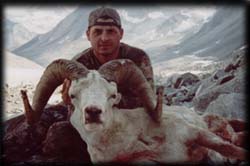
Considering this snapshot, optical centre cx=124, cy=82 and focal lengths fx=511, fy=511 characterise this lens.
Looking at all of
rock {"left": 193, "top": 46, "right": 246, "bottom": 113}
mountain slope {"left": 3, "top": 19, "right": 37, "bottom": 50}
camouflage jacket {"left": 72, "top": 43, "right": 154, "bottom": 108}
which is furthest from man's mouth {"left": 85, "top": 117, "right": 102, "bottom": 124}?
mountain slope {"left": 3, "top": 19, "right": 37, "bottom": 50}

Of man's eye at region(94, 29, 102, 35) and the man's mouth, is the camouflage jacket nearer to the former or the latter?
man's eye at region(94, 29, 102, 35)

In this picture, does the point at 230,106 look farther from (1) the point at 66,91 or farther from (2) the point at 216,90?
(1) the point at 66,91

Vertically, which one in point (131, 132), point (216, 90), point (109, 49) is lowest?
point (131, 132)

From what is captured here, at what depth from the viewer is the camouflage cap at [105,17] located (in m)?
3.00

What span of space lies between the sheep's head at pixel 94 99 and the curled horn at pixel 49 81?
0.25 feet

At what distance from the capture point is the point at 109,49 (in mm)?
3090

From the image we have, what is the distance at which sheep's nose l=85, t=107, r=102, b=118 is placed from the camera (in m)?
2.49

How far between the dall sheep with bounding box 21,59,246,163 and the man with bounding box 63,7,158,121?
69 mm

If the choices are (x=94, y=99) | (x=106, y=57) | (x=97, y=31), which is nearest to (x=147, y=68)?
(x=106, y=57)

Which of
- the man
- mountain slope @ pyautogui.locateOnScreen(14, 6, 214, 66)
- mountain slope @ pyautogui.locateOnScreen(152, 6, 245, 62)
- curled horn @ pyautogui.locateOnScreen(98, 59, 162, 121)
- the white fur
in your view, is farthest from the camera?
mountain slope @ pyautogui.locateOnScreen(152, 6, 245, 62)

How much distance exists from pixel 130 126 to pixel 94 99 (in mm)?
422

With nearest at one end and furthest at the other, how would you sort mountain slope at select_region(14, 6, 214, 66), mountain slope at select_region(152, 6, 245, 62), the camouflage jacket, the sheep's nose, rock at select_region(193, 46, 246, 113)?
1. the sheep's nose
2. the camouflage jacket
3. mountain slope at select_region(14, 6, 214, 66)
4. mountain slope at select_region(152, 6, 245, 62)
5. rock at select_region(193, 46, 246, 113)

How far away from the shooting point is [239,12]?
349 cm

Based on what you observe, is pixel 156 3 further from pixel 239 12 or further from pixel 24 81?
pixel 24 81
